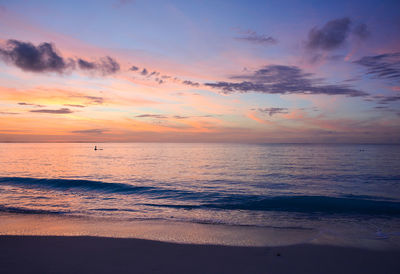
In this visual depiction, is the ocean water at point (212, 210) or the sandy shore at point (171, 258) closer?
the sandy shore at point (171, 258)

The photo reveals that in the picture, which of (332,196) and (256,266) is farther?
(332,196)

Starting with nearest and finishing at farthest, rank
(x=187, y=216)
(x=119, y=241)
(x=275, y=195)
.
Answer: (x=119, y=241)
(x=187, y=216)
(x=275, y=195)

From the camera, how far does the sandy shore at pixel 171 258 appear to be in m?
7.42

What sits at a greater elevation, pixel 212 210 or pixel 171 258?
pixel 171 258

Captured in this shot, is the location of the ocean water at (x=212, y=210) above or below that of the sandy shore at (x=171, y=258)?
below

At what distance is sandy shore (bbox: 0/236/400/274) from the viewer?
7.42 metres

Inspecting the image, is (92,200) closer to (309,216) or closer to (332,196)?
(309,216)

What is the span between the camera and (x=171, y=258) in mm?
8219

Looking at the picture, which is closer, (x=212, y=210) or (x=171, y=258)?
(x=171, y=258)

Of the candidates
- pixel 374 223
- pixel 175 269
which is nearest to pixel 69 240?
pixel 175 269

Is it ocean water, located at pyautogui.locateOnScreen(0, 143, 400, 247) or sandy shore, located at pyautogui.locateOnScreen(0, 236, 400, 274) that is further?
ocean water, located at pyautogui.locateOnScreen(0, 143, 400, 247)

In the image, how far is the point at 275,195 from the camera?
2114cm

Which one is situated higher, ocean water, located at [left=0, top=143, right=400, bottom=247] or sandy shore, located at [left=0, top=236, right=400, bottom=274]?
sandy shore, located at [left=0, top=236, right=400, bottom=274]

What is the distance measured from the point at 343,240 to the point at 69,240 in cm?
1159
